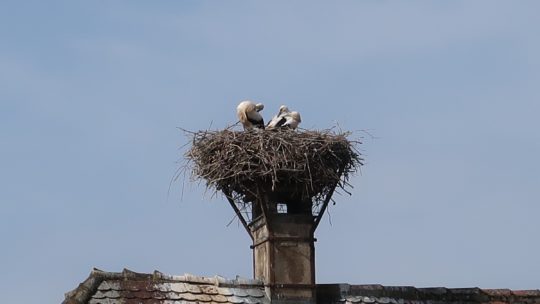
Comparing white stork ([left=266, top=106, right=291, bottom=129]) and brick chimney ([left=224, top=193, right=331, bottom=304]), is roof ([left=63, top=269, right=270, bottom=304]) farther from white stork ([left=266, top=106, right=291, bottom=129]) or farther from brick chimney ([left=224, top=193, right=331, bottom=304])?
white stork ([left=266, top=106, right=291, bottom=129])

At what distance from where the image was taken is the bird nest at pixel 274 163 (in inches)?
659

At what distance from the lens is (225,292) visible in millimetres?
15984

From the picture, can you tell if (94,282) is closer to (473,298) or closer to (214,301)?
(214,301)

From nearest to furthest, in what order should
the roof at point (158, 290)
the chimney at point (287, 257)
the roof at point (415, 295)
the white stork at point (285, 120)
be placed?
the roof at point (158, 290)
the chimney at point (287, 257)
the roof at point (415, 295)
the white stork at point (285, 120)

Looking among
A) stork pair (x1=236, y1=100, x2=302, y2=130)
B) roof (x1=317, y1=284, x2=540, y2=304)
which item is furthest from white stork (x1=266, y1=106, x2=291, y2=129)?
roof (x1=317, y1=284, x2=540, y2=304)

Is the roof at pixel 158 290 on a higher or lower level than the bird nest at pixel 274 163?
lower

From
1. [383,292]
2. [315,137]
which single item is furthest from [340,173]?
[383,292]

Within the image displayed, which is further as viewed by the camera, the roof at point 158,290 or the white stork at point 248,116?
the white stork at point 248,116

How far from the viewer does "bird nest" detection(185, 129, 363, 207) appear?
16.7 m

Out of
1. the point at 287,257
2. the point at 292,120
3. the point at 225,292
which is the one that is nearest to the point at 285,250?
the point at 287,257

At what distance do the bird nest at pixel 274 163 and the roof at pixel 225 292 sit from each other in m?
1.24

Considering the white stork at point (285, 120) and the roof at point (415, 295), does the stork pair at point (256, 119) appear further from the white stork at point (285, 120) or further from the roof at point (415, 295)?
the roof at point (415, 295)

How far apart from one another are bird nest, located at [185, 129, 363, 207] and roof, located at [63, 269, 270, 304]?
1.32 m

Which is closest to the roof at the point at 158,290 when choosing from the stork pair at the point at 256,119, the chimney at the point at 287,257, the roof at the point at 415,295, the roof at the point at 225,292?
the roof at the point at 225,292
